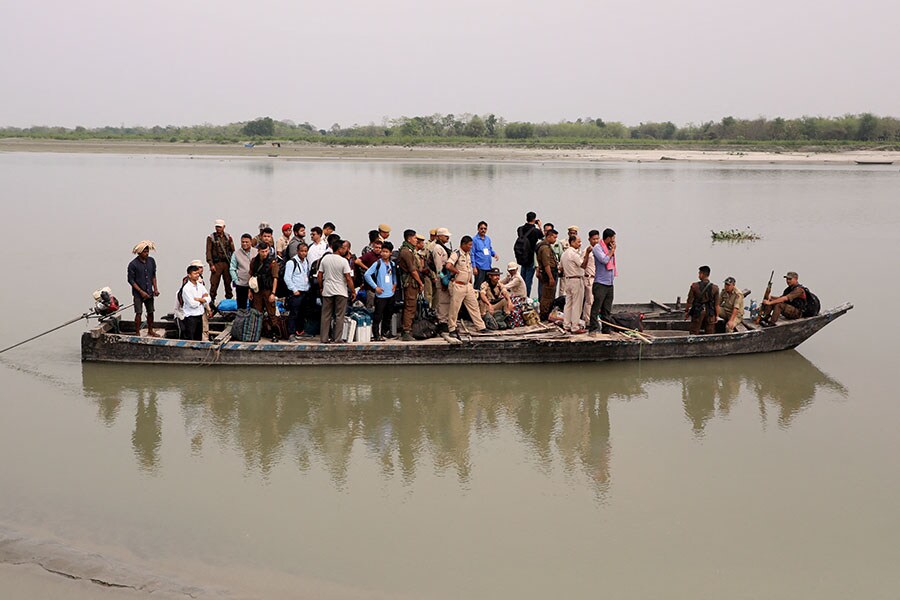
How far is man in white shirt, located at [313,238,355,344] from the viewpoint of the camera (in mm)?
11391

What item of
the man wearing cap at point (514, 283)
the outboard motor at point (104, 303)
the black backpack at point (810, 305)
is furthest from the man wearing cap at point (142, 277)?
the black backpack at point (810, 305)

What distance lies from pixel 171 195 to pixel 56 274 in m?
19.6

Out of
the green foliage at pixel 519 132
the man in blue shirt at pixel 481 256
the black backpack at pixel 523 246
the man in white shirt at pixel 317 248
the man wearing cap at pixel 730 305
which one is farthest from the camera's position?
the green foliage at pixel 519 132

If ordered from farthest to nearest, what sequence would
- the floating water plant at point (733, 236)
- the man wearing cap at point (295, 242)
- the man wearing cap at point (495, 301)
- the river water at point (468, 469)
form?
1. the floating water plant at point (733, 236)
2. the man wearing cap at point (495, 301)
3. the man wearing cap at point (295, 242)
4. the river water at point (468, 469)

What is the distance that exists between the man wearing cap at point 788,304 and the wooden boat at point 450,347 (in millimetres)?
195

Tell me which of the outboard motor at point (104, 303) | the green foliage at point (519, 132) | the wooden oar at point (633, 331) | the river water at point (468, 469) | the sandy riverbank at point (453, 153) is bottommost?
the river water at point (468, 469)

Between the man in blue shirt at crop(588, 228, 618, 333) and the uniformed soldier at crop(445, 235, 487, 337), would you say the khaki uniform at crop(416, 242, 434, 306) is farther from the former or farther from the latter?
the man in blue shirt at crop(588, 228, 618, 333)

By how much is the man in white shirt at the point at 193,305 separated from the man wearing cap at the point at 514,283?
450 cm

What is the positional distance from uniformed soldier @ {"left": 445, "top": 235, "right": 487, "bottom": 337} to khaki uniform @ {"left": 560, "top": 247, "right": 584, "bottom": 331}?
4.54 ft

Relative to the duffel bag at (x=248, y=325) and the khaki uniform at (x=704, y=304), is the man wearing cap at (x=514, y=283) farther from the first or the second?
the duffel bag at (x=248, y=325)

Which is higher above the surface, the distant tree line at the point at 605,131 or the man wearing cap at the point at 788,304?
the distant tree line at the point at 605,131

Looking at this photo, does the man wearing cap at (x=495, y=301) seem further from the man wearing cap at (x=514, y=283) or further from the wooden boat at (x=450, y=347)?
the wooden boat at (x=450, y=347)

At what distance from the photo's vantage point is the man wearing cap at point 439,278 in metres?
11.9

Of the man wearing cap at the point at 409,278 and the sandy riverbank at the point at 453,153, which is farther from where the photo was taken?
the sandy riverbank at the point at 453,153
